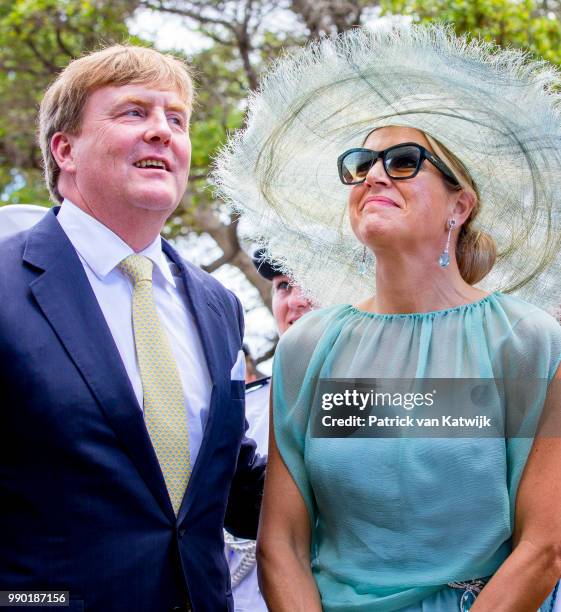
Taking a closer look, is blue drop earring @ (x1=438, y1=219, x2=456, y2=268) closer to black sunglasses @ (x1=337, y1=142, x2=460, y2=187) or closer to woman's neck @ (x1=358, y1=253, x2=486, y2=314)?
woman's neck @ (x1=358, y1=253, x2=486, y2=314)

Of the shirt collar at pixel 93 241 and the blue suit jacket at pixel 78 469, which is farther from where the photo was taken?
the shirt collar at pixel 93 241

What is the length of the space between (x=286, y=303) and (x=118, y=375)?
7.44ft

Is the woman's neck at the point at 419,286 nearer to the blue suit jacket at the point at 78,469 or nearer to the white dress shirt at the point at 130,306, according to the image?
the white dress shirt at the point at 130,306

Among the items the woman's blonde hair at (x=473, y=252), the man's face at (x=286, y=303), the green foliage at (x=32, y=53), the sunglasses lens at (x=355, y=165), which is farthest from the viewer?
the green foliage at (x=32, y=53)

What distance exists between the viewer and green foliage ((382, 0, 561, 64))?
823 centimetres

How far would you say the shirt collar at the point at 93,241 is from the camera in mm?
3107

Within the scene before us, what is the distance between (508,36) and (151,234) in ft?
19.4

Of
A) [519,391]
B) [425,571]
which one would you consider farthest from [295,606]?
[519,391]

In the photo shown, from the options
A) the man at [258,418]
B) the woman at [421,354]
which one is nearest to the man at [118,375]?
the woman at [421,354]

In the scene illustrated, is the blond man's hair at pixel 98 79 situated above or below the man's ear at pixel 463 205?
above

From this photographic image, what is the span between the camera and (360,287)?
3.69 metres

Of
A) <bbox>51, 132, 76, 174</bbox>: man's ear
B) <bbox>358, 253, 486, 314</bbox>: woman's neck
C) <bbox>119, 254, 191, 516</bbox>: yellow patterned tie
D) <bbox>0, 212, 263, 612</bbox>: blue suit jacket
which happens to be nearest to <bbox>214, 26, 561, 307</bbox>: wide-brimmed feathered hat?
<bbox>358, 253, 486, 314</bbox>: woman's neck

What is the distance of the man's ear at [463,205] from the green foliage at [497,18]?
5255 millimetres

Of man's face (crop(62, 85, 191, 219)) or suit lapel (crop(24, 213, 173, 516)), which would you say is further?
man's face (crop(62, 85, 191, 219))
